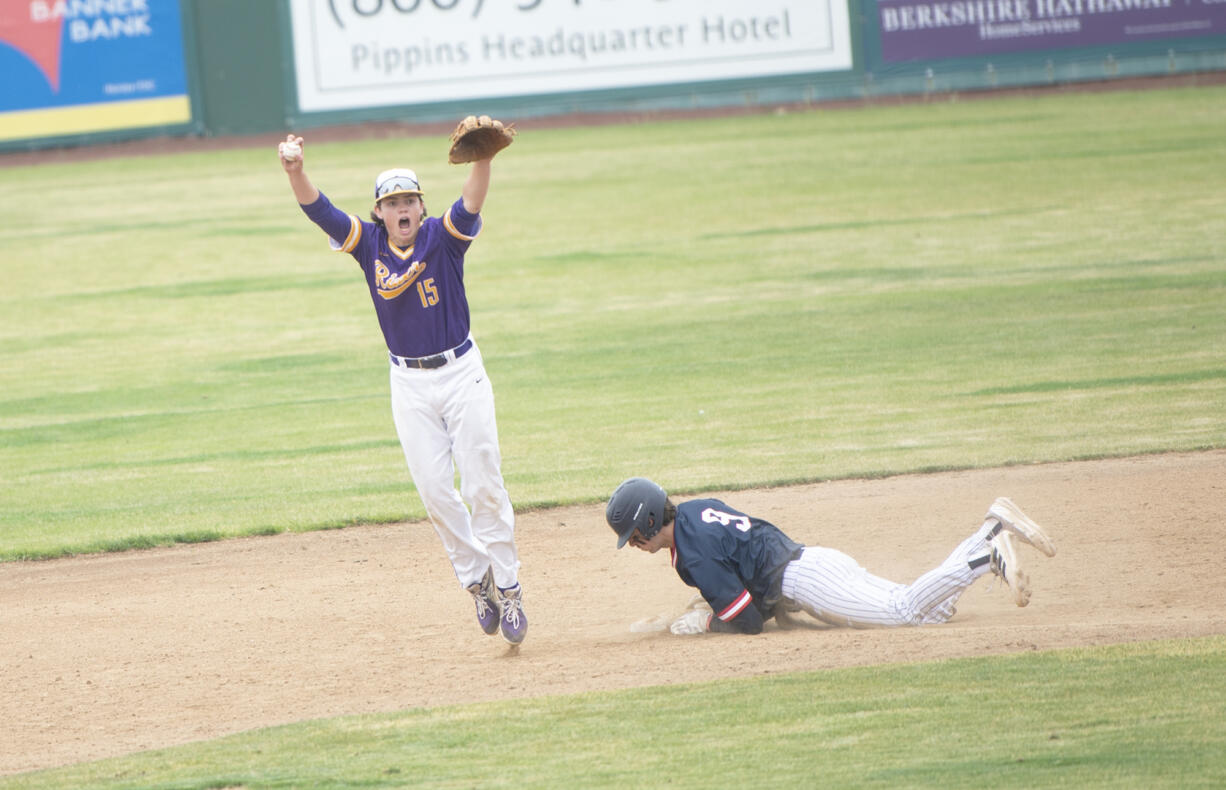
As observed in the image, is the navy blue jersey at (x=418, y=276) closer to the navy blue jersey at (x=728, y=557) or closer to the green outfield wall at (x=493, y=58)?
the navy blue jersey at (x=728, y=557)

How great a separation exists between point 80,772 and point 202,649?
178 cm

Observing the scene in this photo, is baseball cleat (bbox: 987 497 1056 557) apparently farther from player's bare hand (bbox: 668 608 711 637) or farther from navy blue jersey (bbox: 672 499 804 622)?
player's bare hand (bbox: 668 608 711 637)

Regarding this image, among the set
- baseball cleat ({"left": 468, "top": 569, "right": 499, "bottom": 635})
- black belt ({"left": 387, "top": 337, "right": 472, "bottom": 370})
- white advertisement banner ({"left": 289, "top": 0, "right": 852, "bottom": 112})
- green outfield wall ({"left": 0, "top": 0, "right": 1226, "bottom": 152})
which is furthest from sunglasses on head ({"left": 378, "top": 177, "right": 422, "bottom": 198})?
white advertisement banner ({"left": 289, "top": 0, "right": 852, "bottom": 112})

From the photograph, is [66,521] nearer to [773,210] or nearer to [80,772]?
[80,772]

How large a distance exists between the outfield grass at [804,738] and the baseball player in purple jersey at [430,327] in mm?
1146

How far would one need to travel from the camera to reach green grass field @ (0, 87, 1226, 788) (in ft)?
18.2

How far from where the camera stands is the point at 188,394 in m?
14.8

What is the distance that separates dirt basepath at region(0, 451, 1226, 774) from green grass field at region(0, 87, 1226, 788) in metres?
0.35

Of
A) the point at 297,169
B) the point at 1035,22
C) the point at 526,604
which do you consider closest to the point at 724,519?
the point at 526,604

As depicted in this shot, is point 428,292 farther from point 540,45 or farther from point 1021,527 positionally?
point 540,45

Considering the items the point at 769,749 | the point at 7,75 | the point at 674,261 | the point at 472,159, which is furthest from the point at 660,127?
the point at 769,749

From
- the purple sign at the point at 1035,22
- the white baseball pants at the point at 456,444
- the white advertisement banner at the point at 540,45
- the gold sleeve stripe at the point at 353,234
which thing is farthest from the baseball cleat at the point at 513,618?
the white advertisement banner at the point at 540,45

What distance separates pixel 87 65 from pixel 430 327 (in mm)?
26216

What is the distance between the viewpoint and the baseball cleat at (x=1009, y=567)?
6539 millimetres
